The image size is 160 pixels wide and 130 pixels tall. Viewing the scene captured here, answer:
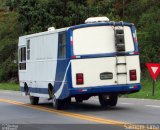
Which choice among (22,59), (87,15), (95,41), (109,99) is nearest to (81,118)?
(95,41)

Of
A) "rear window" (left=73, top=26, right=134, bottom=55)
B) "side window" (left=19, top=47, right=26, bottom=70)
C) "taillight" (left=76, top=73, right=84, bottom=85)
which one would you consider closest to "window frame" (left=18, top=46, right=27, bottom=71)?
"side window" (left=19, top=47, right=26, bottom=70)

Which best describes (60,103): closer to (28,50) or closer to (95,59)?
(95,59)

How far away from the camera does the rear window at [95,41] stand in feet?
64.6

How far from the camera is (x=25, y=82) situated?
1001 inches

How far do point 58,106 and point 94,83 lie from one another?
2.29 meters

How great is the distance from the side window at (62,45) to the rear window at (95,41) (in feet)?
1.79

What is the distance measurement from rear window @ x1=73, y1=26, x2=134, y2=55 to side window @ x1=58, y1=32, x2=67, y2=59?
0.55 m

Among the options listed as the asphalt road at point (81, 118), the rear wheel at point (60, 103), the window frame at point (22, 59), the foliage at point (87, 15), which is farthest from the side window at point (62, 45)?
the foliage at point (87, 15)

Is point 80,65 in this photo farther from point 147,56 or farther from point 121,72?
point 147,56

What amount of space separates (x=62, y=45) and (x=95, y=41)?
4.03ft

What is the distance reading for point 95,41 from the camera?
19.9 metres

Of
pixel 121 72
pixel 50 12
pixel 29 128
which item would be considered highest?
pixel 50 12

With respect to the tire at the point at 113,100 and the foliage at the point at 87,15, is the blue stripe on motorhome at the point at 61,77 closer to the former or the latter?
the tire at the point at 113,100

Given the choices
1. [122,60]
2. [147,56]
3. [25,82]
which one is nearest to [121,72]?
[122,60]
